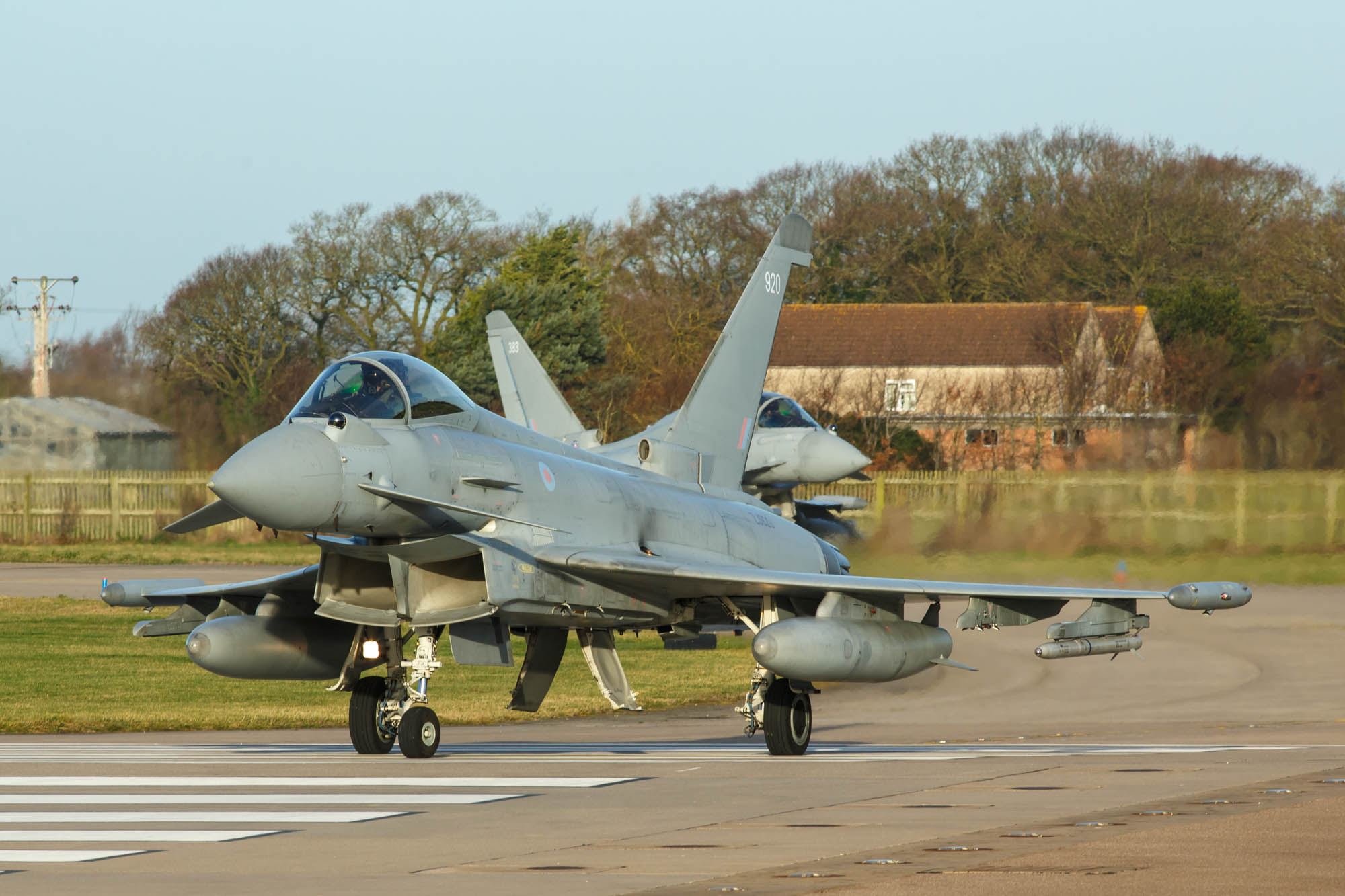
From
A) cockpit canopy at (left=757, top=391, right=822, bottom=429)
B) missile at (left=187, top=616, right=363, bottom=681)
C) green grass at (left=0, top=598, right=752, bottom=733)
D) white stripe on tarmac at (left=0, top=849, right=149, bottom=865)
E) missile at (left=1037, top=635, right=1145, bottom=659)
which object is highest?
cockpit canopy at (left=757, top=391, right=822, bottom=429)

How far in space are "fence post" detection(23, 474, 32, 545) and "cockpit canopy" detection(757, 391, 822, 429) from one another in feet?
96.4

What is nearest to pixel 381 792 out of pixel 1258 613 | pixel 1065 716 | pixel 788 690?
pixel 788 690

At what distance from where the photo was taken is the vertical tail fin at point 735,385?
1716cm

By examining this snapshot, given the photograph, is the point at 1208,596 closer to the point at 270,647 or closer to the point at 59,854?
the point at 270,647

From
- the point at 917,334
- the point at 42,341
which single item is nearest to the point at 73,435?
→ the point at 42,341

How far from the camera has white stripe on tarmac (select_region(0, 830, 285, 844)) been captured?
902 cm

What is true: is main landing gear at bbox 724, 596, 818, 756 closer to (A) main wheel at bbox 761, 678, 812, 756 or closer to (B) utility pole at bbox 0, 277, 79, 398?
(A) main wheel at bbox 761, 678, 812, 756

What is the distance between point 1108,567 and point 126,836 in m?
22.4

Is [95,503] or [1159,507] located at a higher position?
[1159,507]

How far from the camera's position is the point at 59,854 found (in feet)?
28.0

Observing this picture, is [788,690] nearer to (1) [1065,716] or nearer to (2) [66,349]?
(1) [1065,716]

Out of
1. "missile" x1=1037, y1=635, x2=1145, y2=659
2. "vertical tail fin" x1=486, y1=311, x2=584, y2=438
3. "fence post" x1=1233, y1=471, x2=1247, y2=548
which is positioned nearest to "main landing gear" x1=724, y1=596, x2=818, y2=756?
"missile" x1=1037, y1=635, x2=1145, y2=659

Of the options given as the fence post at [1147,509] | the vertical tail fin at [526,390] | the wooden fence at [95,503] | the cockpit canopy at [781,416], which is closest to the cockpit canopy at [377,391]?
the vertical tail fin at [526,390]

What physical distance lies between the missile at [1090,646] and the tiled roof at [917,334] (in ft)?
143
